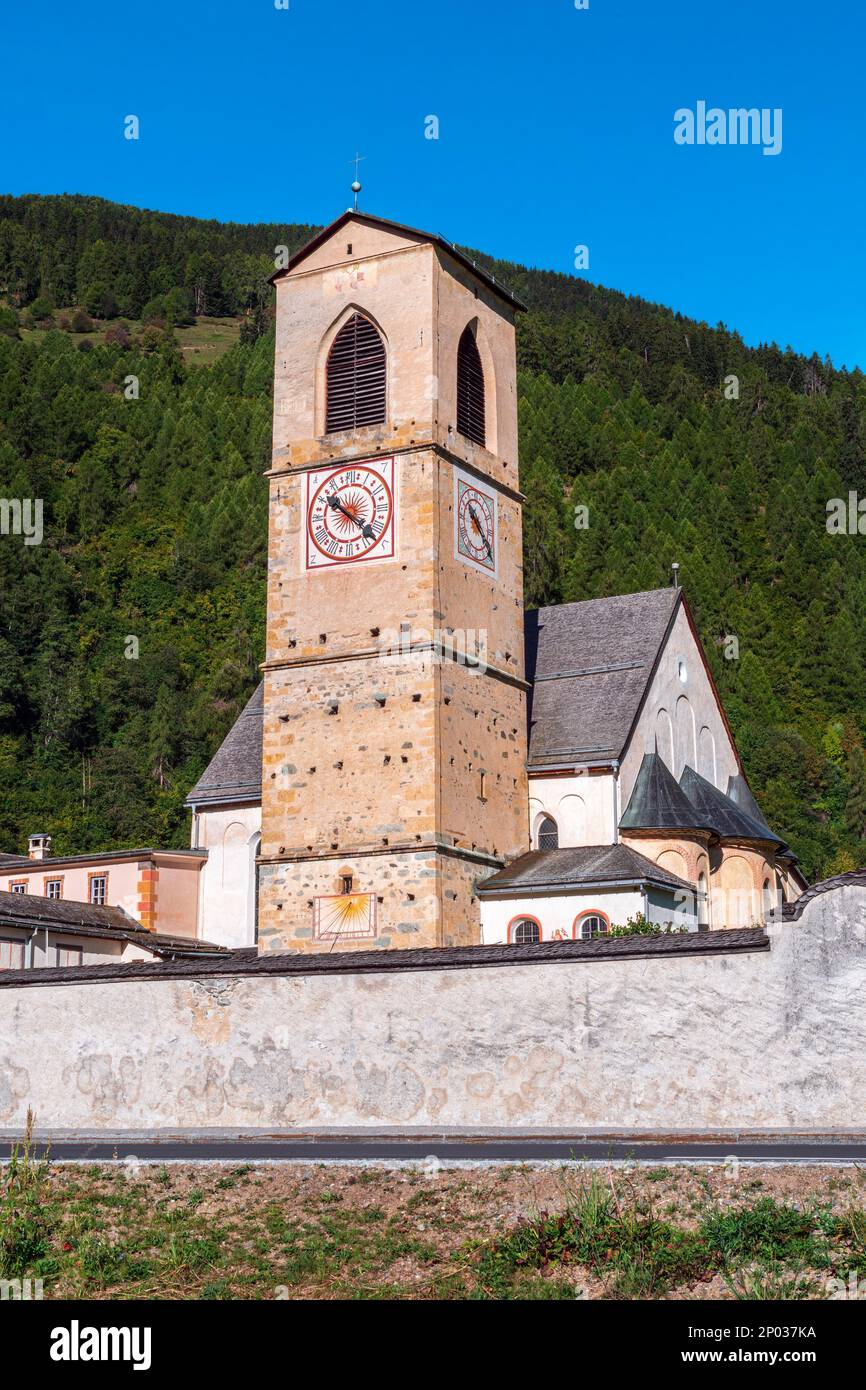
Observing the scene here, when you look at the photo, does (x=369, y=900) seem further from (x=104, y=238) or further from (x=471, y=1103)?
(x=104, y=238)

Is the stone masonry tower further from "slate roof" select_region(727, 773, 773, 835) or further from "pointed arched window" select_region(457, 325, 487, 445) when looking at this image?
"slate roof" select_region(727, 773, 773, 835)

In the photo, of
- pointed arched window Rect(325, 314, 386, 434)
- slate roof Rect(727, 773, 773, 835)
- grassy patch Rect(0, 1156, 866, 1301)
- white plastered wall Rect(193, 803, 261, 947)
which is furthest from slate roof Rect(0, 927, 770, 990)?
slate roof Rect(727, 773, 773, 835)

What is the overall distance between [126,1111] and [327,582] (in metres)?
16.6

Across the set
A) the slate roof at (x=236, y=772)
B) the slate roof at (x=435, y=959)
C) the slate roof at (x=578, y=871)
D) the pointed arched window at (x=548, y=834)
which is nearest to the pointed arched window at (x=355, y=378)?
the slate roof at (x=236, y=772)

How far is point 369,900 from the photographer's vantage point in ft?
113

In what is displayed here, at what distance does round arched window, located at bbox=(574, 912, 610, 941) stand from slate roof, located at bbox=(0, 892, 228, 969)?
10.3 m

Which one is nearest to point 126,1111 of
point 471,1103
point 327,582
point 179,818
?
point 471,1103

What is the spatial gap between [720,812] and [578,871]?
227 inches

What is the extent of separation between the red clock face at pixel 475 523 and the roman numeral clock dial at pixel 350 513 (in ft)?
5.35

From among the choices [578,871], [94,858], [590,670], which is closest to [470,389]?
[590,670]

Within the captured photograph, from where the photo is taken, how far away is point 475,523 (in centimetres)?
3794

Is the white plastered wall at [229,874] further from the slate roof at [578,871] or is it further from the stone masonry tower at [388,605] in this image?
the slate roof at [578,871]

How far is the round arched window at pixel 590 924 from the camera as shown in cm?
3428

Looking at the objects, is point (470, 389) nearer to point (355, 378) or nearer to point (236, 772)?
point (355, 378)
